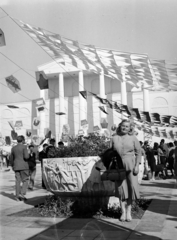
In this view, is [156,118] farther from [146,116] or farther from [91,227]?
[91,227]

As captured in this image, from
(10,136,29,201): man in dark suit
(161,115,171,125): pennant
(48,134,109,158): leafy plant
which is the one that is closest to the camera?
(48,134,109,158): leafy plant

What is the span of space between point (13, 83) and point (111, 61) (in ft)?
16.3

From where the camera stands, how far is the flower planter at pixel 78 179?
576 cm

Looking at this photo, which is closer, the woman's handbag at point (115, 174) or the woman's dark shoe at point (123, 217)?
the woman's handbag at point (115, 174)

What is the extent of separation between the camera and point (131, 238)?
4172 mm

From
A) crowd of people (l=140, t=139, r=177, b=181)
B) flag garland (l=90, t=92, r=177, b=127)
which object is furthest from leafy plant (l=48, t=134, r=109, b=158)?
flag garland (l=90, t=92, r=177, b=127)

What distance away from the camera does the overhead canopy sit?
953cm

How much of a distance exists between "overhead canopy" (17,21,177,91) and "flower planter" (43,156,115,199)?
4392 millimetres

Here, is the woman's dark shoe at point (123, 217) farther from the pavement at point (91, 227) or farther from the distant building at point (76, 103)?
the distant building at point (76, 103)

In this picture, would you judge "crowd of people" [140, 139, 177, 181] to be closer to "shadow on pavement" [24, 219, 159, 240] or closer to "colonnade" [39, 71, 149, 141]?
"shadow on pavement" [24, 219, 159, 240]

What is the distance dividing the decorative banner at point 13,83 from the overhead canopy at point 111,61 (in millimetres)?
3554

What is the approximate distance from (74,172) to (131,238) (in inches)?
73.4

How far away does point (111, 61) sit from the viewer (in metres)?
10.9

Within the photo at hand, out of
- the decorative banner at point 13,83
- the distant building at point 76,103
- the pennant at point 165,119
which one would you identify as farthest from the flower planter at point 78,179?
the distant building at point 76,103
